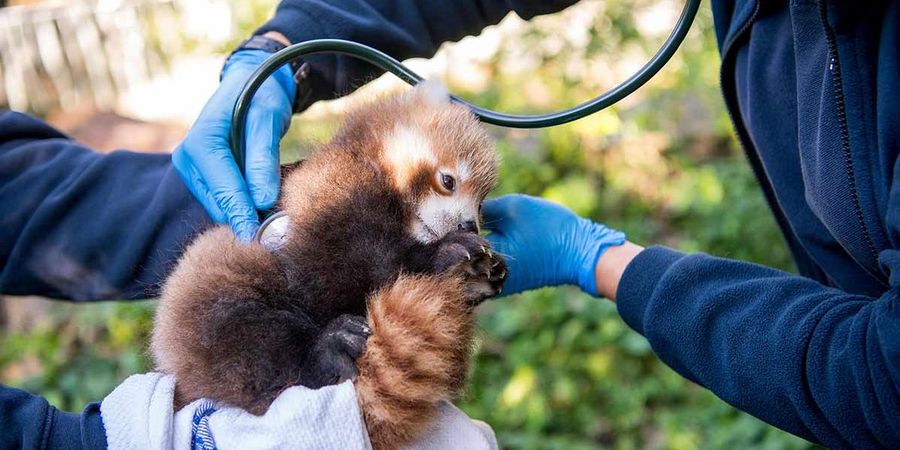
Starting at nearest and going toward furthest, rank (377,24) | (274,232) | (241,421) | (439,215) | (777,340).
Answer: (241,421), (777,340), (274,232), (439,215), (377,24)

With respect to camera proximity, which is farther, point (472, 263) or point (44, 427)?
point (472, 263)

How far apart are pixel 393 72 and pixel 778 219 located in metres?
1.06

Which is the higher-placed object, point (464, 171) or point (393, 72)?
point (393, 72)

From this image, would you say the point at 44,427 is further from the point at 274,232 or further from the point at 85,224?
the point at 85,224

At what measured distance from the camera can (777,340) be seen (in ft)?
5.39

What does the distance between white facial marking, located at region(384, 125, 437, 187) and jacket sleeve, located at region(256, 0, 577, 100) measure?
394mm

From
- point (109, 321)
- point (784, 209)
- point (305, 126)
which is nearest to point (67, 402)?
point (109, 321)

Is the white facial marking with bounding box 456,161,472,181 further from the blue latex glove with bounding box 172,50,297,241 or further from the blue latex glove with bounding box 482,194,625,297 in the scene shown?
the blue latex glove with bounding box 172,50,297,241

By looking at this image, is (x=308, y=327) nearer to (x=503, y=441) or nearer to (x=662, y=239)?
(x=503, y=441)

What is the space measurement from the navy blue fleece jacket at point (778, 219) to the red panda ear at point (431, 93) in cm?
31

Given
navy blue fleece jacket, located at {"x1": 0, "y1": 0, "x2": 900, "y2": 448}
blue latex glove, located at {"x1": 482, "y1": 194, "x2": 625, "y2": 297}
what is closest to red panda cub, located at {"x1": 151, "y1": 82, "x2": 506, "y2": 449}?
navy blue fleece jacket, located at {"x1": 0, "y1": 0, "x2": 900, "y2": 448}

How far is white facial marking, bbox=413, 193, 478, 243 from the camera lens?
1845mm

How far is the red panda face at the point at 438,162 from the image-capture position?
1.87m

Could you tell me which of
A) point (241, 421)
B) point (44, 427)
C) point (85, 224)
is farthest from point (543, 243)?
point (44, 427)
